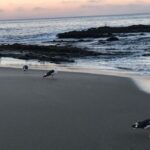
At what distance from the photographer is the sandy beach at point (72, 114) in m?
7.28

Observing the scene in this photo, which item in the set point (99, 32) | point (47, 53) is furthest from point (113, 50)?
point (99, 32)

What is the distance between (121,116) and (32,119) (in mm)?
1613

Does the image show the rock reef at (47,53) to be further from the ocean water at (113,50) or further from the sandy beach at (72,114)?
the sandy beach at (72,114)

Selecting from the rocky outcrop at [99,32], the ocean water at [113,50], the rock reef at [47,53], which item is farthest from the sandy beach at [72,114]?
the rocky outcrop at [99,32]

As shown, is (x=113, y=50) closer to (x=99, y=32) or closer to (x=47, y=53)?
(x=47, y=53)

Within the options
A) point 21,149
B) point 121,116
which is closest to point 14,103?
point 121,116

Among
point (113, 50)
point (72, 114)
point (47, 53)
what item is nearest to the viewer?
point (72, 114)

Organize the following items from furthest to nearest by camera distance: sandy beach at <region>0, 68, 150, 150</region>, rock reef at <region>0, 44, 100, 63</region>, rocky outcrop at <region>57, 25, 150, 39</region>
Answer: rocky outcrop at <region>57, 25, 150, 39</region>
rock reef at <region>0, 44, 100, 63</region>
sandy beach at <region>0, 68, 150, 150</region>

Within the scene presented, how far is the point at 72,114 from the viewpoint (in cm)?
912

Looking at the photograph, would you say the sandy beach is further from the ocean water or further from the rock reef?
the rock reef

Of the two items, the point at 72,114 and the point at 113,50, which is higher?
the point at 72,114

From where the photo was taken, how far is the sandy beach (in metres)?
7.28

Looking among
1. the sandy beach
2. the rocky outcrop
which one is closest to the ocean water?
the rocky outcrop

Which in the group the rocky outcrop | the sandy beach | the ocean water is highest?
the sandy beach
